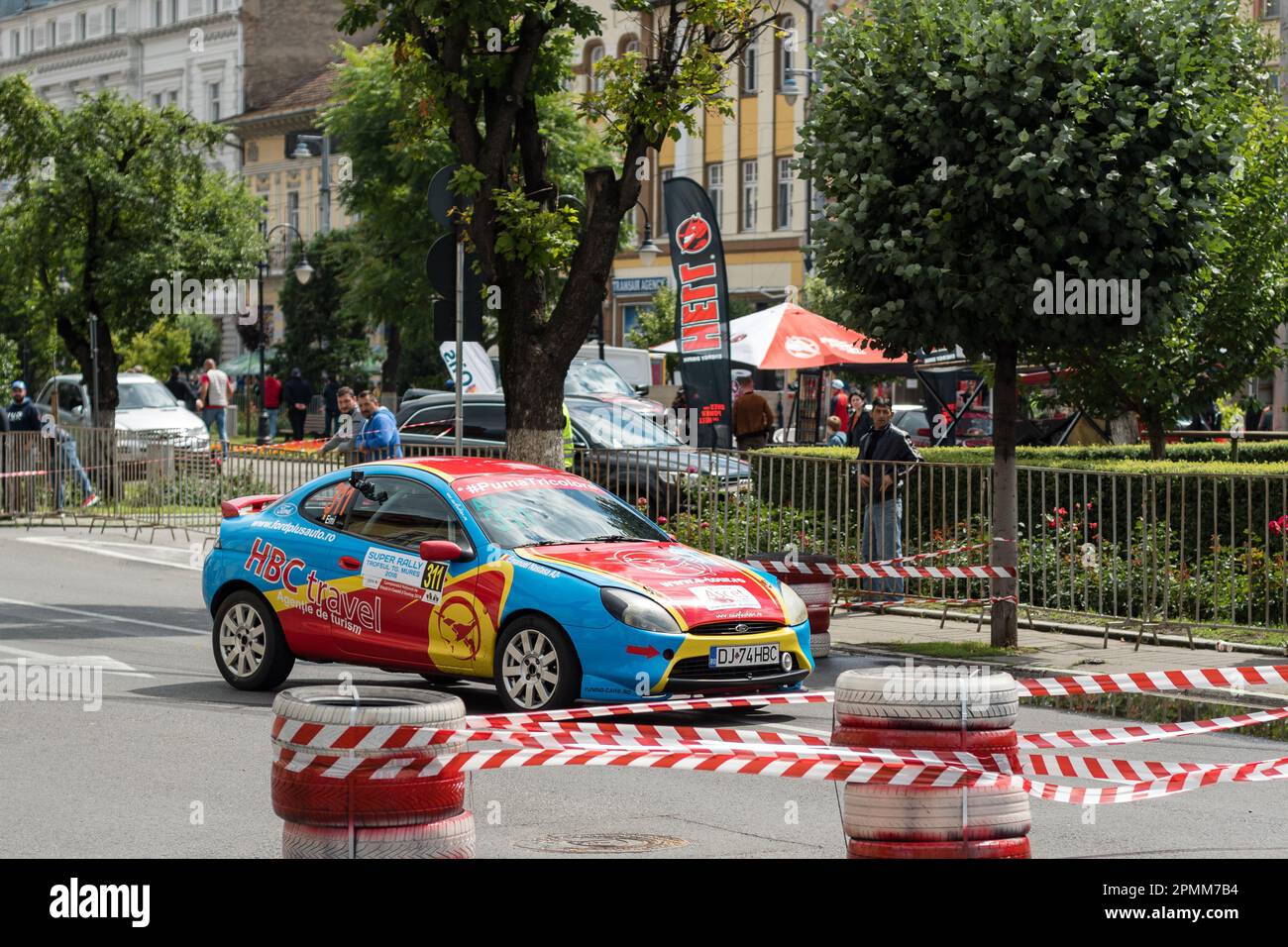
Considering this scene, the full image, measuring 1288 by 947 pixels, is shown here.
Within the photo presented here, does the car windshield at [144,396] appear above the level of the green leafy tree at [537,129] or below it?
below

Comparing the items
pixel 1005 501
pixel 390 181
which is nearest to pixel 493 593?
pixel 1005 501

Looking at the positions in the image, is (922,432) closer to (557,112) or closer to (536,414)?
(557,112)

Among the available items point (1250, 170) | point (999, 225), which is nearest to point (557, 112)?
point (1250, 170)

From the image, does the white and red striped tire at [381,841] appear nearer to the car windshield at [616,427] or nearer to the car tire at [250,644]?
the car tire at [250,644]

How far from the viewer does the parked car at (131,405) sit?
110 feet

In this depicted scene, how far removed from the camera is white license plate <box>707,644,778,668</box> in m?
10.2

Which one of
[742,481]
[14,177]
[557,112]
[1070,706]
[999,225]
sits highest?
[557,112]

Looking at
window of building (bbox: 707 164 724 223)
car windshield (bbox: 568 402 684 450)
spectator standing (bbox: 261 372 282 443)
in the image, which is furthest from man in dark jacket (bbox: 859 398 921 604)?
window of building (bbox: 707 164 724 223)

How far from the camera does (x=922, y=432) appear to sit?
35.4 m

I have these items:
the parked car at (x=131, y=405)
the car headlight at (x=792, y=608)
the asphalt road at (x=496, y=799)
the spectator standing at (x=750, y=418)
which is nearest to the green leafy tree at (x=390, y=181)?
the parked car at (x=131, y=405)

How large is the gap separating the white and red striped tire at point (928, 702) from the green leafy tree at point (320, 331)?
49151mm

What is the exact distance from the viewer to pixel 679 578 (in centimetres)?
1057

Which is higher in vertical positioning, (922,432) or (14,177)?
(14,177)
